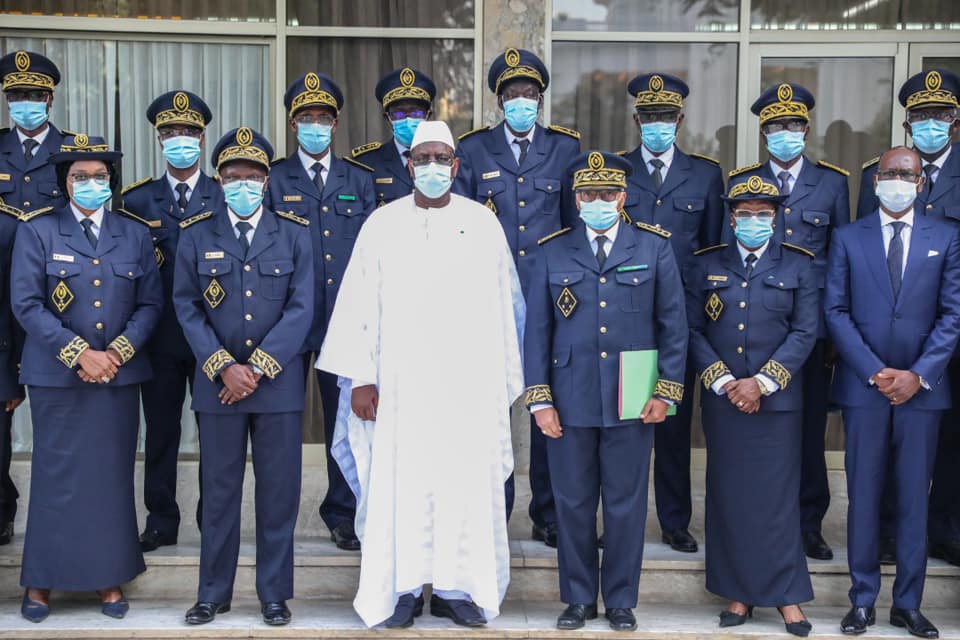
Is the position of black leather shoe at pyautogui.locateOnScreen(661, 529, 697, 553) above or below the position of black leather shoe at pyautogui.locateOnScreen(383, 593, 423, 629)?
above

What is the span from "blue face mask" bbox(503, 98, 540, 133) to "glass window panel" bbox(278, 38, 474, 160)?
142cm

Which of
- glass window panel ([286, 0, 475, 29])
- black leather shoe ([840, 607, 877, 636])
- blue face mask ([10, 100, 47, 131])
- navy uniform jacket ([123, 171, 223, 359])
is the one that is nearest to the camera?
black leather shoe ([840, 607, 877, 636])

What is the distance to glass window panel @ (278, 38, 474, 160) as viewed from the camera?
6.84 meters

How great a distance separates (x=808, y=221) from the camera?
17.4 ft

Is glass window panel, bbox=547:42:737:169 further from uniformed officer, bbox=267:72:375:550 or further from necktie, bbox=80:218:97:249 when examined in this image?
necktie, bbox=80:218:97:249

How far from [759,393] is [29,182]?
3762 millimetres

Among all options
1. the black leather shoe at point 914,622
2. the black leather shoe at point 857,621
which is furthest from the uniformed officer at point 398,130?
the black leather shoe at point 914,622

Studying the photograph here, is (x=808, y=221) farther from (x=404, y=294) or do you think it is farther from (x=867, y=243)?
(x=404, y=294)

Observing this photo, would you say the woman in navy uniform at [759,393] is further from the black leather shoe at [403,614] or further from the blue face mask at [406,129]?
the blue face mask at [406,129]

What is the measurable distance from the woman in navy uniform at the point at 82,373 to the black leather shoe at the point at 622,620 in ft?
7.31

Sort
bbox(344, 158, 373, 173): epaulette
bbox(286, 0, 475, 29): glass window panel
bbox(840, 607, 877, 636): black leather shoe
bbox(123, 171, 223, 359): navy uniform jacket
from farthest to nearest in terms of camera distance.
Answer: bbox(286, 0, 475, 29): glass window panel → bbox(344, 158, 373, 173): epaulette → bbox(123, 171, 223, 359): navy uniform jacket → bbox(840, 607, 877, 636): black leather shoe

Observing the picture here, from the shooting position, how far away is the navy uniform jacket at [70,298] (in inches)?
186

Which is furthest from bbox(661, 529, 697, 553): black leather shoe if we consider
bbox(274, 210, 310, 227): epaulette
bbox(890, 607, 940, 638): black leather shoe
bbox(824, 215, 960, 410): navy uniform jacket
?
bbox(274, 210, 310, 227): epaulette

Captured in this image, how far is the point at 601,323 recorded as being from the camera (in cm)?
479
